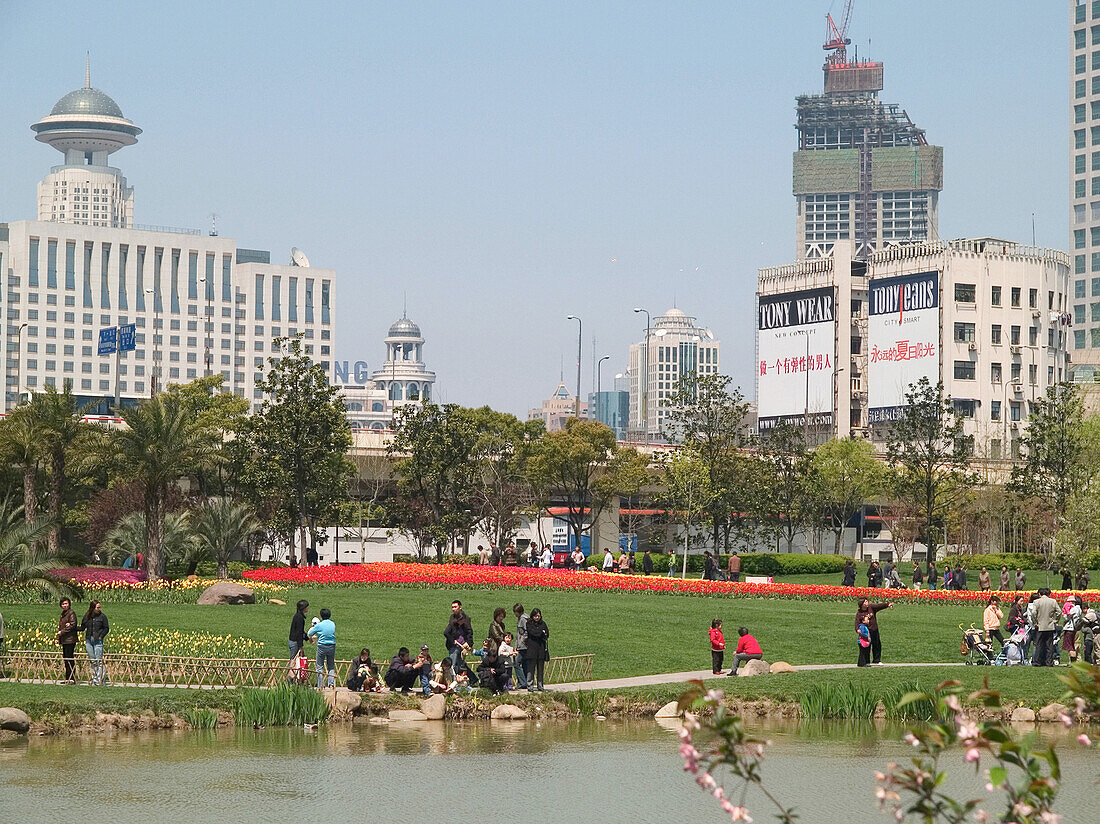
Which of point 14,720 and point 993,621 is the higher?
point 993,621

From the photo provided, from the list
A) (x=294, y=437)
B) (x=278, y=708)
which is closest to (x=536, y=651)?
(x=278, y=708)

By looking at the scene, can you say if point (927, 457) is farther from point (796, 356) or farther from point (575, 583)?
point (796, 356)

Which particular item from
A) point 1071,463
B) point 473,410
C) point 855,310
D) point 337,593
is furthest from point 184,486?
point 855,310

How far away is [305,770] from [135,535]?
3168 centimetres

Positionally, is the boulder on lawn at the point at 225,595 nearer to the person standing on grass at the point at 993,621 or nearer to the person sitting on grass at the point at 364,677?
the person sitting on grass at the point at 364,677

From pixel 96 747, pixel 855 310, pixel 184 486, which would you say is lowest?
pixel 96 747

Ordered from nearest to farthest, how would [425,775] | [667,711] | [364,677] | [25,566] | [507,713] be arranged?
[425,775] < [507,713] < [667,711] < [364,677] < [25,566]

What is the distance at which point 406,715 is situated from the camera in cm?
2367

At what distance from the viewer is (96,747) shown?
20.8 metres

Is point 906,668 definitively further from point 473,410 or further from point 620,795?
point 473,410

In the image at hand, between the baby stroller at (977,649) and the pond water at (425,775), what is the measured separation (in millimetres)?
7097

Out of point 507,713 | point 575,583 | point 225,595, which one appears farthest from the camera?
point 575,583

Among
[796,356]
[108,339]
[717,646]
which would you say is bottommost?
[717,646]

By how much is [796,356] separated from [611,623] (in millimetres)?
101404
